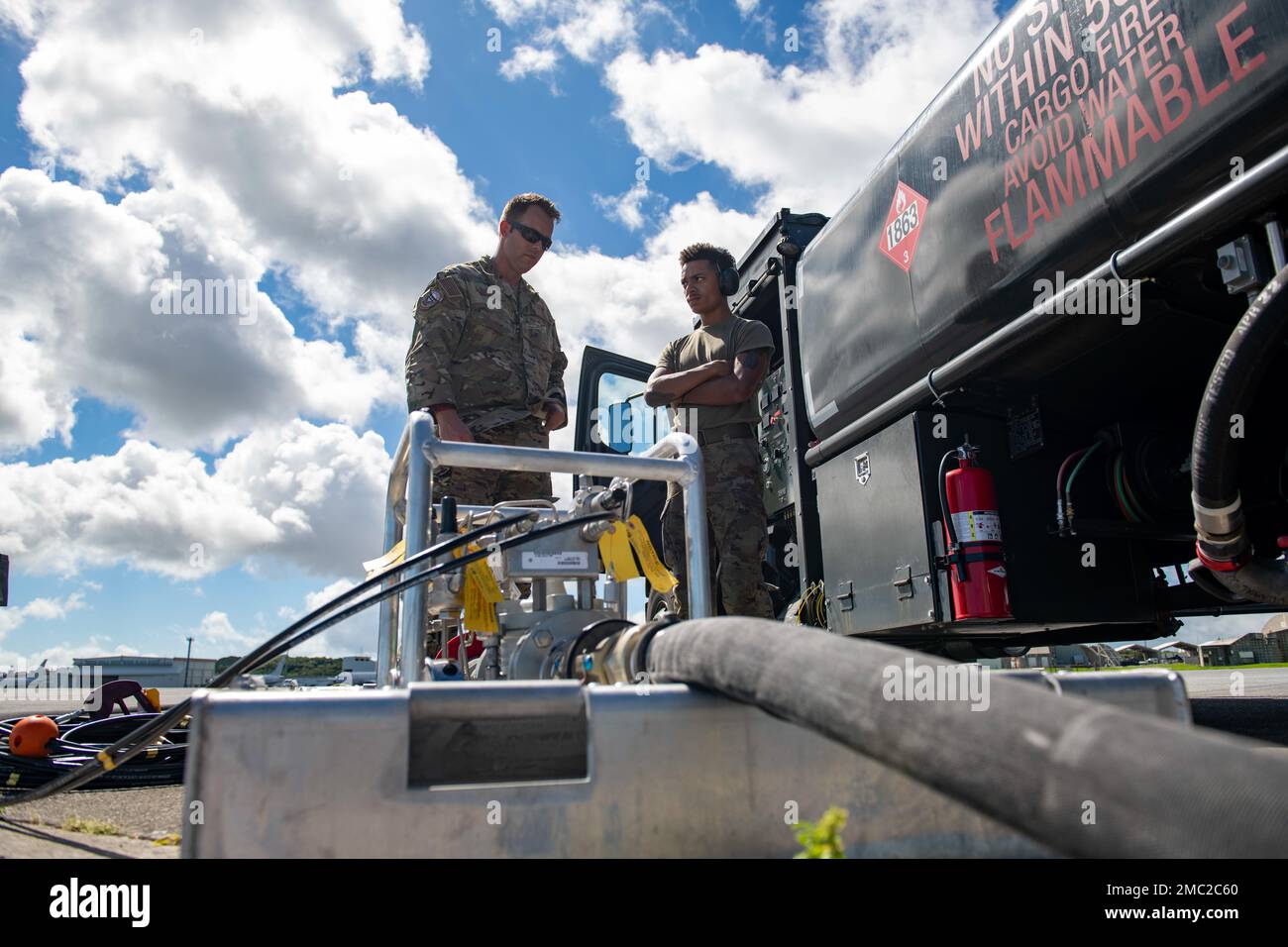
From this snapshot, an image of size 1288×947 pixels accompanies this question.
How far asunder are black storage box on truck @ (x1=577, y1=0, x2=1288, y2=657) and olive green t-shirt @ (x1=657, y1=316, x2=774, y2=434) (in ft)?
0.80

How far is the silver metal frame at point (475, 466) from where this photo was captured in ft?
5.49

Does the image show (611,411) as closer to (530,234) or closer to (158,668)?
(530,234)

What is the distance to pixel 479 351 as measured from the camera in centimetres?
341

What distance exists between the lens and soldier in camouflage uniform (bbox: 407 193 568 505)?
3125mm

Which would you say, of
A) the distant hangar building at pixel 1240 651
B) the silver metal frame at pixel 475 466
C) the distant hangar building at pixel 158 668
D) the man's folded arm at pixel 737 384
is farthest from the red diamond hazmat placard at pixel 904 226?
the distant hangar building at pixel 1240 651

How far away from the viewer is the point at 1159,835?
60cm

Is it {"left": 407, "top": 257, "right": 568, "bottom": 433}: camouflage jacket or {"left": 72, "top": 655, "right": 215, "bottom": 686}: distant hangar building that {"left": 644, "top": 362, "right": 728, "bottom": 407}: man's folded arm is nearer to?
{"left": 407, "top": 257, "right": 568, "bottom": 433}: camouflage jacket

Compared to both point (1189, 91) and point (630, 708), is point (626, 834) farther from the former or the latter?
point (1189, 91)

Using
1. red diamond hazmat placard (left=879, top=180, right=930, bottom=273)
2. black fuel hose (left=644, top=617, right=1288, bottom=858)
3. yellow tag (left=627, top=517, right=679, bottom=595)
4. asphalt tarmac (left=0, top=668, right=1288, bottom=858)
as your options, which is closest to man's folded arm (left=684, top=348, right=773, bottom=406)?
red diamond hazmat placard (left=879, top=180, right=930, bottom=273)

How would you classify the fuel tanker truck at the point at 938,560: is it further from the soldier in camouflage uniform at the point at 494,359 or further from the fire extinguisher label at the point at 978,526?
the soldier in camouflage uniform at the point at 494,359

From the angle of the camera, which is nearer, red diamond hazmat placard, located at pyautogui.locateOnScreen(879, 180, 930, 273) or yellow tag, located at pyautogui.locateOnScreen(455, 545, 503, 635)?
yellow tag, located at pyautogui.locateOnScreen(455, 545, 503, 635)

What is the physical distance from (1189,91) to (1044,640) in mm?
2804

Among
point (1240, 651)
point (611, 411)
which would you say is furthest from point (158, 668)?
point (1240, 651)

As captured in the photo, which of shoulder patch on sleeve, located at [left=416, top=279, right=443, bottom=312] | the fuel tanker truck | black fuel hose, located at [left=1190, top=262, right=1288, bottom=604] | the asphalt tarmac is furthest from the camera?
shoulder patch on sleeve, located at [left=416, top=279, right=443, bottom=312]
